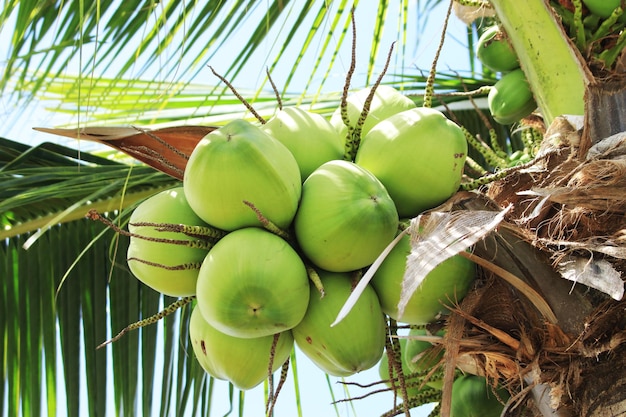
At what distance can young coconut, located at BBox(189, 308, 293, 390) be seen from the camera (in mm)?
1586

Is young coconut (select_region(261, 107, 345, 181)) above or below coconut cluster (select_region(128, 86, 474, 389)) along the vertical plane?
above

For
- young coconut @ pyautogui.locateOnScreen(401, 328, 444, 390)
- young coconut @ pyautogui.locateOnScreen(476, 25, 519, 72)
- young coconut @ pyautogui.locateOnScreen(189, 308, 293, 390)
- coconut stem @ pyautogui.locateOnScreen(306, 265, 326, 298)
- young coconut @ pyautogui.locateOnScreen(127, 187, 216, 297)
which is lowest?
young coconut @ pyautogui.locateOnScreen(401, 328, 444, 390)

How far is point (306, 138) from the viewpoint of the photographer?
1.68 m

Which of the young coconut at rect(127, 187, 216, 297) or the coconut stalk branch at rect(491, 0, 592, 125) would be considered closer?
the young coconut at rect(127, 187, 216, 297)

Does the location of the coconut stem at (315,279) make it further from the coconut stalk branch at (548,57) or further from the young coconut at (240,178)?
the coconut stalk branch at (548,57)

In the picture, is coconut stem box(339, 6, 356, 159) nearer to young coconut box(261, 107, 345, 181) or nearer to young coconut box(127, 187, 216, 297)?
young coconut box(261, 107, 345, 181)

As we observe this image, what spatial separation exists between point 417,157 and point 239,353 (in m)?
0.50

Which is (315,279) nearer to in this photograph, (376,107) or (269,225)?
(269,225)

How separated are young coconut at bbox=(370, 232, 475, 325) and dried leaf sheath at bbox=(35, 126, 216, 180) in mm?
490

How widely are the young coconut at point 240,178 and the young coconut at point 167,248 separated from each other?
0.28 ft

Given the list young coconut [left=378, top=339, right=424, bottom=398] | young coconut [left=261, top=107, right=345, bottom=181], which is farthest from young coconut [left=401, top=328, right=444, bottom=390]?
young coconut [left=261, top=107, right=345, bottom=181]

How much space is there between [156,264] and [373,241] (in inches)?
15.8

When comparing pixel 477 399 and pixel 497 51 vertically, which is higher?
pixel 497 51

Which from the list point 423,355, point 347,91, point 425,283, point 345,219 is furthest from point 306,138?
point 423,355
